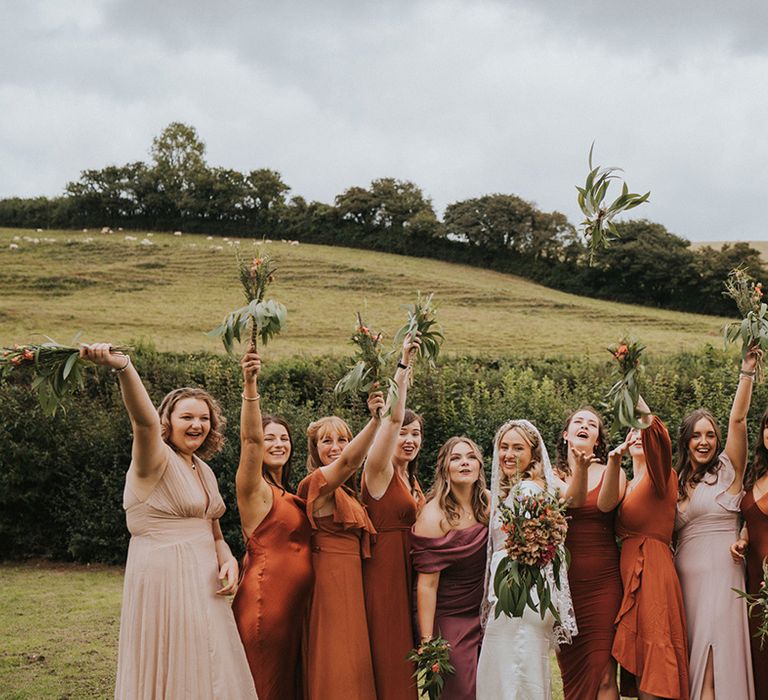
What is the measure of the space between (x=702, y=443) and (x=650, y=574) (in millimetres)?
982

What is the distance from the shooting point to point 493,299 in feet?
162

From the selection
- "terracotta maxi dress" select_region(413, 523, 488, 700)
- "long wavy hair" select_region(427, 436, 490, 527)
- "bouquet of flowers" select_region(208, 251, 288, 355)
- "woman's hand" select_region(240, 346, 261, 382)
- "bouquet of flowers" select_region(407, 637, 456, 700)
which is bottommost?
"bouquet of flowers" select_region(407, 637, 456, 700)

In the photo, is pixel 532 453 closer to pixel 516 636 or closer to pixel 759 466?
pixel 516 636

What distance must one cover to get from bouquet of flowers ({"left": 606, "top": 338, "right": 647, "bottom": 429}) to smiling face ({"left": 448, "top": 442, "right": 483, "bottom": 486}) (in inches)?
38.2

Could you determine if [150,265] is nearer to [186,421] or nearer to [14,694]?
[14,694]

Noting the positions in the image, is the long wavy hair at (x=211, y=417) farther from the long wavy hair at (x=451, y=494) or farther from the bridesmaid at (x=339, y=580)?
the long wavy hair at (x=451, y=494)

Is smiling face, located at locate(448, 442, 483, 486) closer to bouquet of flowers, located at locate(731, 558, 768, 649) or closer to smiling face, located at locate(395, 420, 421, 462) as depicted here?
smiling face, located at locate(395, 420, 421, 462)

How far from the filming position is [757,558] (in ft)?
20.0

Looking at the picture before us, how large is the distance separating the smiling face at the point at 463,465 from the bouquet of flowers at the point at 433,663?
1006 mm

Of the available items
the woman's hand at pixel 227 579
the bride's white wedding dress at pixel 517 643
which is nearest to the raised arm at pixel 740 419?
the bride's white wedding dress at pixel 517 643

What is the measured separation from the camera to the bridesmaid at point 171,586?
5.22 metres

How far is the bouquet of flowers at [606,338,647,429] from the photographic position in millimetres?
5484

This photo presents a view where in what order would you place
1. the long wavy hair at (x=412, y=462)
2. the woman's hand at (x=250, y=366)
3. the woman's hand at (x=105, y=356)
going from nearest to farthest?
the woman's hand at (x=105, y=356)
the woman's hand at (x=250, y=366)
the long wavy hair at (x=412, y=462)

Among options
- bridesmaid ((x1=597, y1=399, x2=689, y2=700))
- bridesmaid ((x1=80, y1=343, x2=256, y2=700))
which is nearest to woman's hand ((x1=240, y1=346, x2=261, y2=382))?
bridesmaid ((x1=80, y1=343, x2=256, y2=700))
